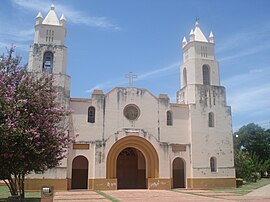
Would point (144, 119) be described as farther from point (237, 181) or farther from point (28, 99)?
point (28, 99)

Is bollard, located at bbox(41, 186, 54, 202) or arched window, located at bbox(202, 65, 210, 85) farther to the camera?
arched window, located at bbox(202, 65, 210, 85)

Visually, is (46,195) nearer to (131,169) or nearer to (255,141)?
(131,169)

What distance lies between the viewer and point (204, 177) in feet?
90.6

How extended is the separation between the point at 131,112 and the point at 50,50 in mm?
8807

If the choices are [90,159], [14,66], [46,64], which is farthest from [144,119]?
[14,66]

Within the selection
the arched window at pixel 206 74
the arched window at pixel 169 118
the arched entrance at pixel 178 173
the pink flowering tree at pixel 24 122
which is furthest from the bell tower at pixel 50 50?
the arched window at pixel 206 74

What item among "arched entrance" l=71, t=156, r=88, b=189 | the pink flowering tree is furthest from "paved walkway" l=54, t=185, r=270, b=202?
"arched entrance" l=71, t=156, r=88, b=189

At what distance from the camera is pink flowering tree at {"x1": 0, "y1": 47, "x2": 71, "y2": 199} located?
471 inches

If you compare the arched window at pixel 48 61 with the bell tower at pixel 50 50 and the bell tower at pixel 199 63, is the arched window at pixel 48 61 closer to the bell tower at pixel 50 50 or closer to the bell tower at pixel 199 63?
the bell tower at pixel 50 50

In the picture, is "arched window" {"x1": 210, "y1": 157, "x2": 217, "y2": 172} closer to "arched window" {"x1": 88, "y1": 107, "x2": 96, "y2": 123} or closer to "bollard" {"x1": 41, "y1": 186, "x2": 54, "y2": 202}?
"arched window" {"x1": 88, "y1": 107, "x2": 96, "y2": 123}

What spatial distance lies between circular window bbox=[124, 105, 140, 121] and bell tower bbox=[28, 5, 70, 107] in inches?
204

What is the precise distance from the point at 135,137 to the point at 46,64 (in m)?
9.94

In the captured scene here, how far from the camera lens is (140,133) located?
27078 millimetres

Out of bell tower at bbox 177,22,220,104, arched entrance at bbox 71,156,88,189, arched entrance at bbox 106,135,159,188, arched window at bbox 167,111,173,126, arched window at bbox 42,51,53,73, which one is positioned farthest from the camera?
bell tower at bbox 177,22,220,104
